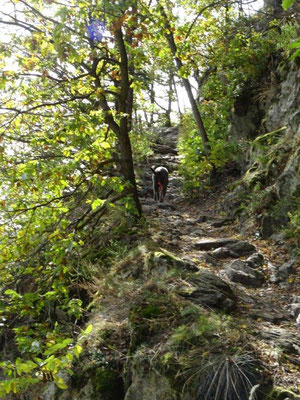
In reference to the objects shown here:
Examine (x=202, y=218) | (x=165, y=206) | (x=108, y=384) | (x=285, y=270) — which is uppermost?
(x=165, y=206)

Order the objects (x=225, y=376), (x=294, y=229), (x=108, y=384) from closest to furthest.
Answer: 1. (x=225, y=376)
2. (x=108, y=384)
3. (x=294, y=229)

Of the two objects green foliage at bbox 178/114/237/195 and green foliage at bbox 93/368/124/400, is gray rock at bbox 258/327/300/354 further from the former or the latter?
green foliage at bbox 178/114/237/195

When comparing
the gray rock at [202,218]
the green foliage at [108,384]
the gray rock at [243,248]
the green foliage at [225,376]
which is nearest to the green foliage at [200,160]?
the gray rock at [202,218]

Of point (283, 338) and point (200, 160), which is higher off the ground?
point (200, 160)

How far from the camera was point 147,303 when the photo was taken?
4980 millimetres

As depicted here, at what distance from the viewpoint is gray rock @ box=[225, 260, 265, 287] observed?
20.9ft

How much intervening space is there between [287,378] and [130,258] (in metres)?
3.91

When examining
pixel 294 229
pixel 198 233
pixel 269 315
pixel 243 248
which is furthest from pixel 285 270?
pixel 198 233

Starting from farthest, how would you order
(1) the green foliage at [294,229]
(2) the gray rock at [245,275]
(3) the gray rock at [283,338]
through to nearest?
(1) the green foliage at [294,229]
(2) the gray rock at [245,275]
(3) the gray rock at [283,338]

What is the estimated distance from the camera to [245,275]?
6457 millimetres

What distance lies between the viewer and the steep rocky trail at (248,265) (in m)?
4.14

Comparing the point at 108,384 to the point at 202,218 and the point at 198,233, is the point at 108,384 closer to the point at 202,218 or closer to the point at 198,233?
the point at 198,233

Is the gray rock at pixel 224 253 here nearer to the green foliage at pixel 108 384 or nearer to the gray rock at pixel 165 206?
the green foliage at pixel 108 384

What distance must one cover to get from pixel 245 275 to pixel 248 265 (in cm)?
46
